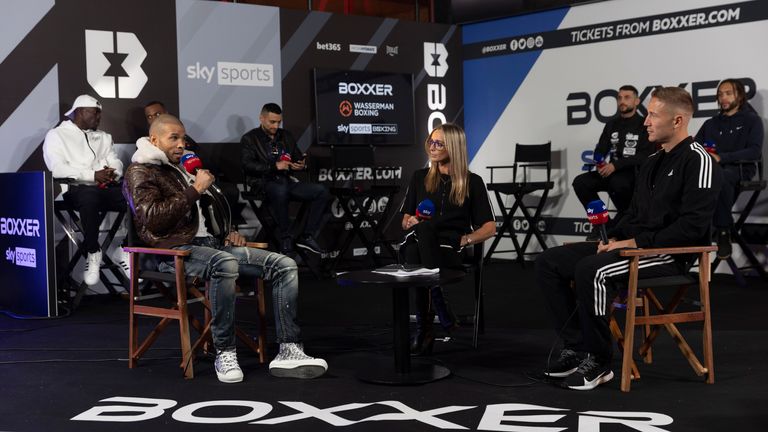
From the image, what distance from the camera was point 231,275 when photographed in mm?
4008

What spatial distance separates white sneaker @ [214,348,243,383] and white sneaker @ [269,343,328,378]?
0.54ft

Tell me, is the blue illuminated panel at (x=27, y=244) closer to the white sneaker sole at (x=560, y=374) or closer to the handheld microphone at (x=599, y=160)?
the white sneaker sole at (x=560, y=374)

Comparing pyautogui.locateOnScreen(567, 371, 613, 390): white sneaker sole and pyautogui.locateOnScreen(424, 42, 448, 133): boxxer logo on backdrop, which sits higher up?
pyautogui.locateOnScreen(424, 42, 448, 133): boxxer logo on backdrop

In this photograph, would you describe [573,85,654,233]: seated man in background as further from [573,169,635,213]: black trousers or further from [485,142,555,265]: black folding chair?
[485,142,555,265]: black folding chair

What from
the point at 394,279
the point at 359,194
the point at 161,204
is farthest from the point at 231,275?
the point at 359,194

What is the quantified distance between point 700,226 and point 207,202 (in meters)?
2.27

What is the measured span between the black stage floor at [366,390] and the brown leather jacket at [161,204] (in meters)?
0.65

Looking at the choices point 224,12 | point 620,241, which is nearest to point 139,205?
point 620,241

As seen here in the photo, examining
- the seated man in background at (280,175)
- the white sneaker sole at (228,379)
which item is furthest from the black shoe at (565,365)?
the seated man in background at (280,175)

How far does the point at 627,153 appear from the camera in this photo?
7371mm

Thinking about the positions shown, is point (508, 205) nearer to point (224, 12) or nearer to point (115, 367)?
point (224, 12)

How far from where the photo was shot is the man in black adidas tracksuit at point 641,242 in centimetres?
367

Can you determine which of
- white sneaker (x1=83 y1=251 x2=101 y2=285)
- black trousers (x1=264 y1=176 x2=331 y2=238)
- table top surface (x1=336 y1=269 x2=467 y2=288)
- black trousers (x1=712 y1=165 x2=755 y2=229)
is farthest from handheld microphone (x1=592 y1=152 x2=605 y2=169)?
white sneaker (x1=83 y1=251 x2=101 y2=285)

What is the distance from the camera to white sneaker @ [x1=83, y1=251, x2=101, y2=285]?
625 cm
